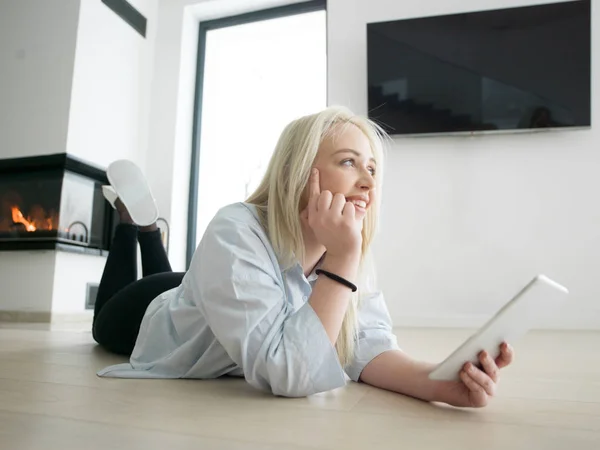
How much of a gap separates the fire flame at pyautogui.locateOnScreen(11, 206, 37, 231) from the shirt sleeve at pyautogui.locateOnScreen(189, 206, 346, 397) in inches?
102

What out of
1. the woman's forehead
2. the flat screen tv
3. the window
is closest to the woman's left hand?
the woman's forehead

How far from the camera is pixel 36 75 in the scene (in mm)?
3123

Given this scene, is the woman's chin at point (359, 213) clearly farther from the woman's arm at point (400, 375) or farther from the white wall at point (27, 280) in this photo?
the white wall at point (27, 280)

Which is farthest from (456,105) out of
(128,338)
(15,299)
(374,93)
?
(15,299)

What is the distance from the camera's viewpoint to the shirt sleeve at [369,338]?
3.22ft

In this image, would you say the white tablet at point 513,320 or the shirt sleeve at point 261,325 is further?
the shirt sleeve at point 261,325

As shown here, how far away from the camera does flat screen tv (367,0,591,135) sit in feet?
9.39

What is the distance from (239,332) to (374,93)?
105 inches

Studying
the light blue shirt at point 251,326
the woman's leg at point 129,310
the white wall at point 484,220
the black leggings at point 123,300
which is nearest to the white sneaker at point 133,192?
the black leggings at point 123,300

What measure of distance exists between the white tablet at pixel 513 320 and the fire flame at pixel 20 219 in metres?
2.88

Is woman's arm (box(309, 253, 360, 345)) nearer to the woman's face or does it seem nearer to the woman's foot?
the woman's face

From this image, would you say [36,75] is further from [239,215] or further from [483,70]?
[239,215]

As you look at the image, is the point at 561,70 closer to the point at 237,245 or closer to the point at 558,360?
the point at 558,360

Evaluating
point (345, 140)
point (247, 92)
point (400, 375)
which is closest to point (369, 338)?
point (400, 375)
